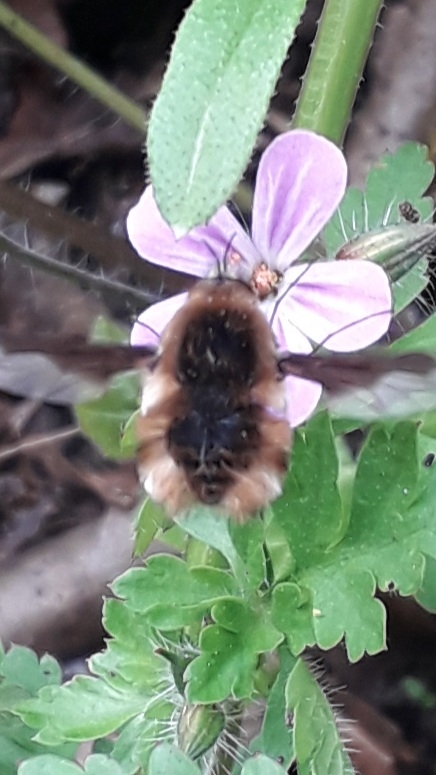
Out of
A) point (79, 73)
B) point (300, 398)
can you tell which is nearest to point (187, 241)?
point (300, 398)

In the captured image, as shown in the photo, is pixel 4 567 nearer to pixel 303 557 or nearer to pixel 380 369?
pixel 303 557

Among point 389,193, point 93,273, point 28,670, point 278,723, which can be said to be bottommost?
point 28,670

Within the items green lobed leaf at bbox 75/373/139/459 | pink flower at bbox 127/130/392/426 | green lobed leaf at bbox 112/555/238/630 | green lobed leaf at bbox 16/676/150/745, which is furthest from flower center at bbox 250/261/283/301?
green lobed leaf at bbox 16/676/150/745

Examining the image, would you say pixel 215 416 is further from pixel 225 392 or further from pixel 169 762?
pixel 169 762

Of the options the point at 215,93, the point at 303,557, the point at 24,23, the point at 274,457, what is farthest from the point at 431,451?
the point at 24,23

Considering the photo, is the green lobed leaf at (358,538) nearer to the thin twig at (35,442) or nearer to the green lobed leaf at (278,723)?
the green lobed leaf at (278,723)

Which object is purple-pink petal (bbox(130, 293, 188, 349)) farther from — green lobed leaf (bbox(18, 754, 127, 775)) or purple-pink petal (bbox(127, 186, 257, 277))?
green lobed leaf (bbox(18, 754, 127, 775))
